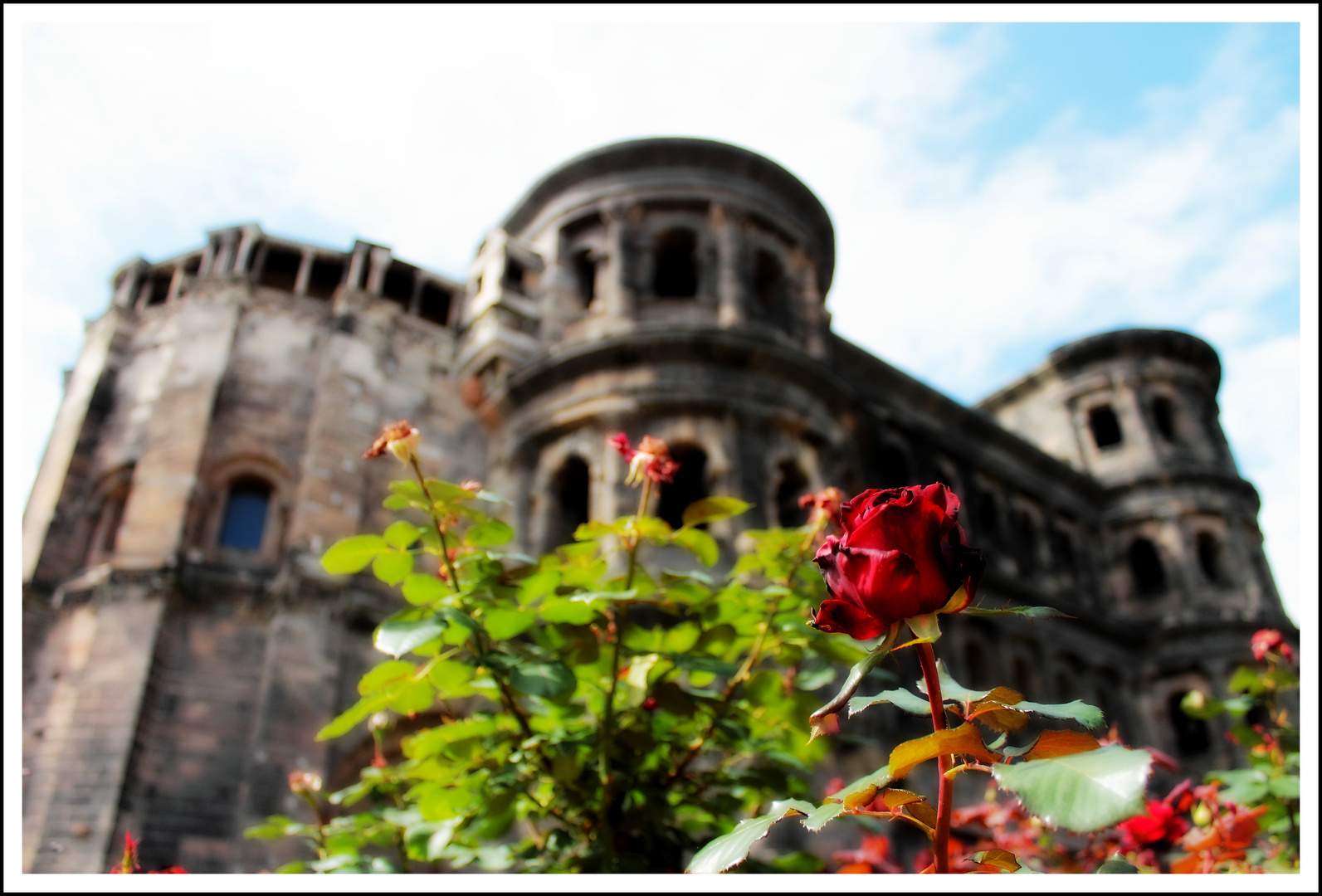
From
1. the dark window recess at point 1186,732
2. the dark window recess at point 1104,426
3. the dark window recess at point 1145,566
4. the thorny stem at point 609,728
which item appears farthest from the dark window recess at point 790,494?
the dark window recess at point 1104,426

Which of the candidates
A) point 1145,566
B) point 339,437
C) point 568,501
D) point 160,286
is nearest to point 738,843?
point 339,437

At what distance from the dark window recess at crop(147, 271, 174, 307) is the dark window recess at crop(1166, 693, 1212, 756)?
2095cm

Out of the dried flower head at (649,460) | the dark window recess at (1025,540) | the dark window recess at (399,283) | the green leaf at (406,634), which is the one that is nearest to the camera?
the green leaf at (406,634)

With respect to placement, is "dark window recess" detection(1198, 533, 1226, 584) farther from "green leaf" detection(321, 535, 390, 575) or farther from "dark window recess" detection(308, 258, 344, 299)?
"green leaf" detection(321, 535, 390, 575)

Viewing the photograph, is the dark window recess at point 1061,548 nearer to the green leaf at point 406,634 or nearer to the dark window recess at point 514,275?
the dark window recess at point 514,275

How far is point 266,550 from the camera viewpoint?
1207cm

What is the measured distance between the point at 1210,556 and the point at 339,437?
20306 mm

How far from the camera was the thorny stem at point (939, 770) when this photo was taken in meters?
1.48

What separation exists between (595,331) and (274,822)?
35.1ft

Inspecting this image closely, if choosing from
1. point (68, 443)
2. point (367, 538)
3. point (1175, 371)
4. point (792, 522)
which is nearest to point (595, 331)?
point (792, 522)

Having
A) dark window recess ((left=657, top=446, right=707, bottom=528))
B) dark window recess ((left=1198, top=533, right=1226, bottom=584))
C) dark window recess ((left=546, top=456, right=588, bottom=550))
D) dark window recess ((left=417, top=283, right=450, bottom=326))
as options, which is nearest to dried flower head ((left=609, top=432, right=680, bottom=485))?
dark window recess ((left=546, top=456, right=588, bottom=550))

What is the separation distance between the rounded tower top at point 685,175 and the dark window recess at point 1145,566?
491 inches

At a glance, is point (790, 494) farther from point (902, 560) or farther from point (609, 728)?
point (902, 560)

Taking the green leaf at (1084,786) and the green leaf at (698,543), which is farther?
the green leaf at (698,543)
